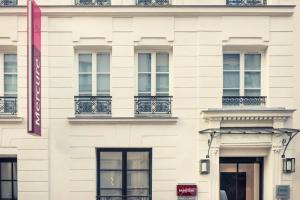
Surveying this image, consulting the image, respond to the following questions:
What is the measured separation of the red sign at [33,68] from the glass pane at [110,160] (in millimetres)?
1940

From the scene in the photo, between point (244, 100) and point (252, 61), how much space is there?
120cm

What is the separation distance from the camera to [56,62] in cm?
941

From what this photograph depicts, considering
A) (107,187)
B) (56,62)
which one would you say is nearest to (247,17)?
(56,62)

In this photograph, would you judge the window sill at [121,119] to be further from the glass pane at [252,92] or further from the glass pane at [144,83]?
the glass pane at [252,92]

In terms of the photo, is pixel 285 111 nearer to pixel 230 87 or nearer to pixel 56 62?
pixel 230 87

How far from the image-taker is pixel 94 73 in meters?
9.61

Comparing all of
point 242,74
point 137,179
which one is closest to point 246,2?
point 242,74

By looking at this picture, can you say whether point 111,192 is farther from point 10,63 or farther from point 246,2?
point 246,2

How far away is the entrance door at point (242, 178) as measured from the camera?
32.3 feet

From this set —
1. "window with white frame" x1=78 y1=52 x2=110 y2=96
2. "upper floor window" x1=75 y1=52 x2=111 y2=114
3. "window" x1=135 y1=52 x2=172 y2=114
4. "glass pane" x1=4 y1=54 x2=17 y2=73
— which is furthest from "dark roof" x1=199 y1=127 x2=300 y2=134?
"glass pane" x1=4 y1=54 x2=17 y2=73

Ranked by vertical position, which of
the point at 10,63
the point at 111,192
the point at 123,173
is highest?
the point at 10,63

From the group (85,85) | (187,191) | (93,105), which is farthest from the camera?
(85,85)

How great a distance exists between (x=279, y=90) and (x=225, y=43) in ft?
6.64

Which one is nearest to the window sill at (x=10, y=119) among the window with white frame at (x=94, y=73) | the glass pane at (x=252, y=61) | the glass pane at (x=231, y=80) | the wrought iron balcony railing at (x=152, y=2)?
the window with white frame at (x=94, y=73)
